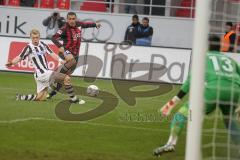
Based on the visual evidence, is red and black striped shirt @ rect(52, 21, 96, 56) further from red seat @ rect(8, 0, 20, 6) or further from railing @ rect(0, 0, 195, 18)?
red seat @ rect(8, 0, 20, 6)

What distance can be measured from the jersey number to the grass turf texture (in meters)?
1.60

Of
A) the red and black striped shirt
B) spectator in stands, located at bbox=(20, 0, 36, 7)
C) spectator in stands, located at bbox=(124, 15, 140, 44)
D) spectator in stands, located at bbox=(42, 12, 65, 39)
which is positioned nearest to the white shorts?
the red and black striped shirt

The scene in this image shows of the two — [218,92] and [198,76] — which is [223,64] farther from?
[198,76]

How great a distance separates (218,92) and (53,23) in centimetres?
1664

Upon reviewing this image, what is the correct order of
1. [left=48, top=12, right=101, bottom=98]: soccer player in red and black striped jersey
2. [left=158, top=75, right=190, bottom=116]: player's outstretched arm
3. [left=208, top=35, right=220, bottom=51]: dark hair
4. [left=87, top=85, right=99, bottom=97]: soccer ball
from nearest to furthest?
[left=208, top=35, right=220, bottom=51]: dark hair, [left=158, top=75, right=190, bottom=116]: player's outstretched arm, [left=48, top=12, right=101, bottom=98]: soccer player in red and black striped jersey, [left=87, top=85, right=99, bottom=97]: soccer ball

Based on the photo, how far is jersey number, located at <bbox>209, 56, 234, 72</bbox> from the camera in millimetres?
8805

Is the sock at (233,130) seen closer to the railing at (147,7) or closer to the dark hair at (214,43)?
the dark hair at (214,43)

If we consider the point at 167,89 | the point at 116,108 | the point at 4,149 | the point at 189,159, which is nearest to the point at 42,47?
the point at 116,108

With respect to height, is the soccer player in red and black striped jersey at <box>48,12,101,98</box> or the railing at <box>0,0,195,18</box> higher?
the railing at <box>0,0,195,18</box>

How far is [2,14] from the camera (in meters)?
25.1

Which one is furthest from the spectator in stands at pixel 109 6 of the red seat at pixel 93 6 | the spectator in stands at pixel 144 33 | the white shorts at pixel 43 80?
the white shorts at pixel 43 80

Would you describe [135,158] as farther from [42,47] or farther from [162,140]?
[42,47]

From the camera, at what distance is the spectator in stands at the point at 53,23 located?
2405 centimetres

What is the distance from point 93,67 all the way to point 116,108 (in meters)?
5.60
